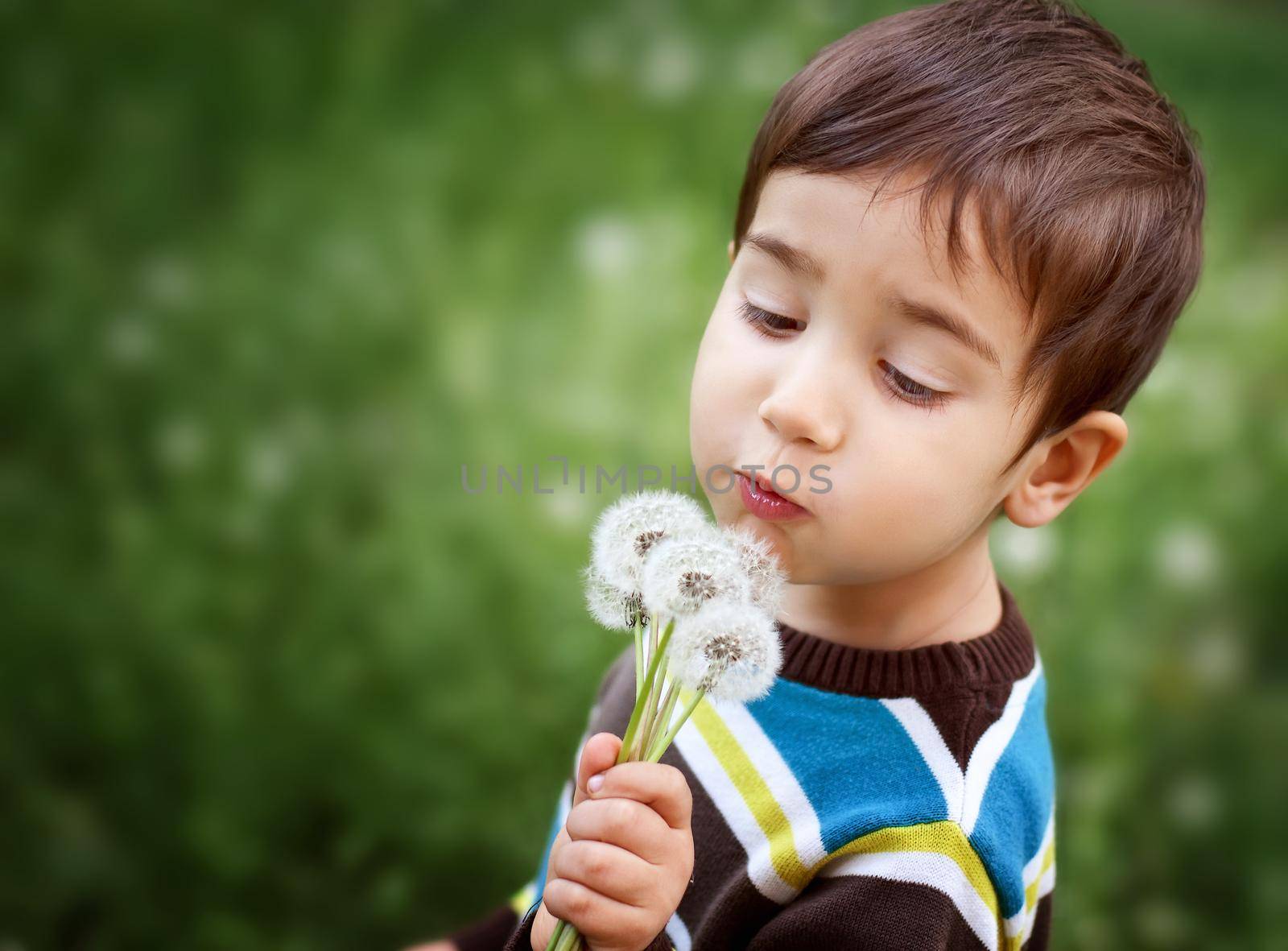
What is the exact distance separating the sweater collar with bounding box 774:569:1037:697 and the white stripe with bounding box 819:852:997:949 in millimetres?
102

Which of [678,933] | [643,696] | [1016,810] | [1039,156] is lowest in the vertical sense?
[678,933]

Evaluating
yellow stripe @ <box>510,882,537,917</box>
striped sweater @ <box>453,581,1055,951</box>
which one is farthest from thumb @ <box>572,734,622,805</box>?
yellow stripe @ <box>510,882,537,917</box>

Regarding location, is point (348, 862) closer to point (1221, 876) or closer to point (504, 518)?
point (504, 518)

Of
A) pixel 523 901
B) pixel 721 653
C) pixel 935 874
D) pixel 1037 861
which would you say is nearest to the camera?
pixel 721 653

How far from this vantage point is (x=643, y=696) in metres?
0.61

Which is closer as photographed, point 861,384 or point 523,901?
point 861,384

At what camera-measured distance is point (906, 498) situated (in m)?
0.70

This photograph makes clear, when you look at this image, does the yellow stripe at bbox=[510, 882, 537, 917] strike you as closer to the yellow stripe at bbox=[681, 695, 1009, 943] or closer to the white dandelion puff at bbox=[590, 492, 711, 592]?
the yellow stripe at bbox=[681, 695, 1009, 943]

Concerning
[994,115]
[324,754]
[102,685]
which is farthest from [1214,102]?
[102,685]

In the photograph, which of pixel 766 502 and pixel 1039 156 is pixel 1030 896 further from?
pixel 1039 156

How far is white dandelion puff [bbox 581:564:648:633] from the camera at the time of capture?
0.65m

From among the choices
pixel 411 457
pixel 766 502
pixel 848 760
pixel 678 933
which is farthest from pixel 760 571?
pixel 411 457

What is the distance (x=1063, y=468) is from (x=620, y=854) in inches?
15.1

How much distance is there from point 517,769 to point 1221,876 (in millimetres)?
798
